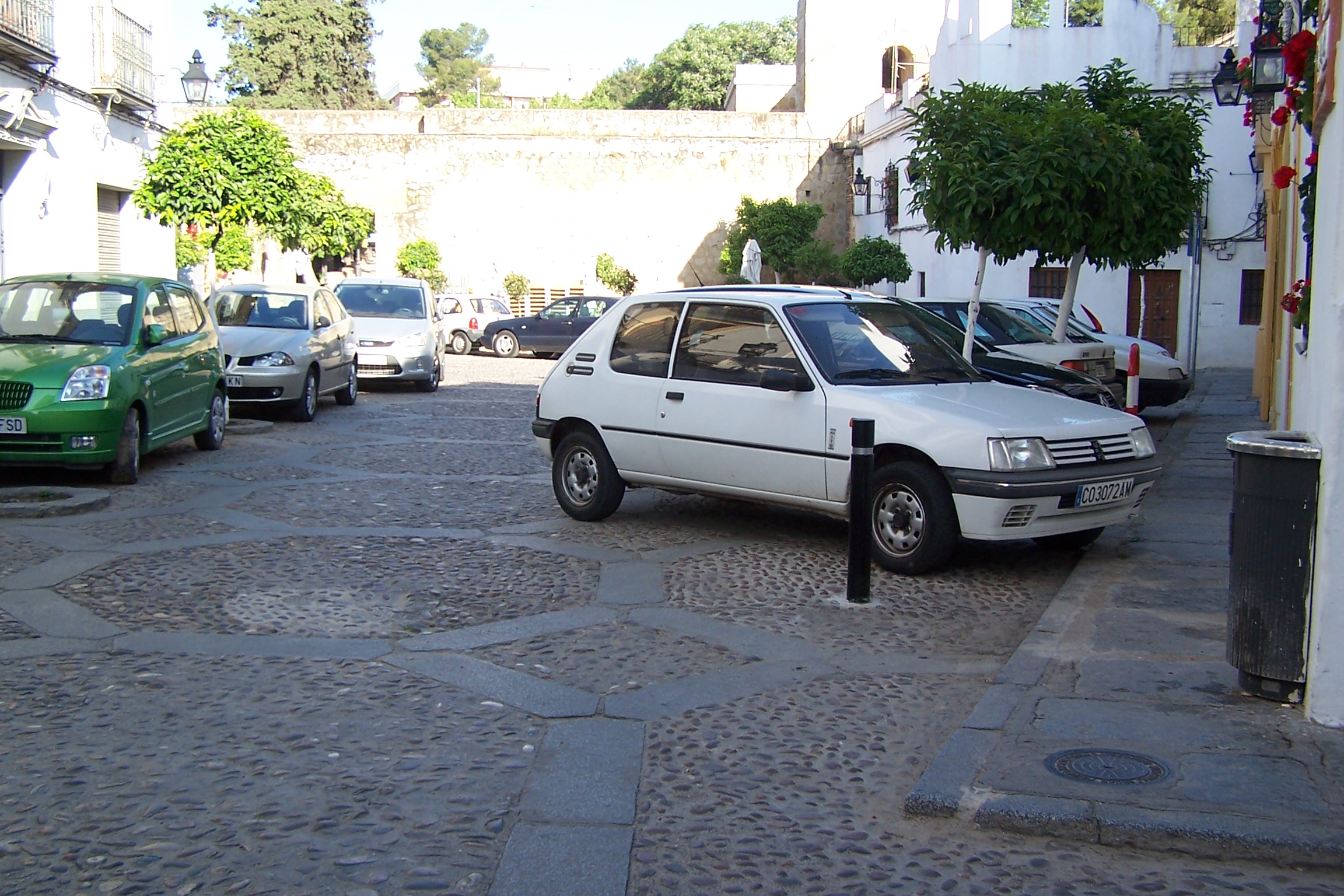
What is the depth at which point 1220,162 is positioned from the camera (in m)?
26.6

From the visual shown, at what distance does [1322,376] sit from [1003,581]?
9.81ft

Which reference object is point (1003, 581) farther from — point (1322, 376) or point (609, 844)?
point (609, 844)

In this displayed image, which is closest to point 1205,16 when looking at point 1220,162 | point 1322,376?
point 1220,162

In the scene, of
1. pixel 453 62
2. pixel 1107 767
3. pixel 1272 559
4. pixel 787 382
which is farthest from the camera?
pixel 453 62

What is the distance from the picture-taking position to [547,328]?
101ft

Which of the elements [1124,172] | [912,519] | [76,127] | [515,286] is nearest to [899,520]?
[912,519]

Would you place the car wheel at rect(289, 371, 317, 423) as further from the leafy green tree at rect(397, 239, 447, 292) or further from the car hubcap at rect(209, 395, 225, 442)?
the leafy green tree at rect(397, 239, 447, 292)

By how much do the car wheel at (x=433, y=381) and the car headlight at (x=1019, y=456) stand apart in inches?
552

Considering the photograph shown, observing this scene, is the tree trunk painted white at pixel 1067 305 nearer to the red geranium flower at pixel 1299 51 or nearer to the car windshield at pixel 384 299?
the red geranium flower at pixel 1299 51

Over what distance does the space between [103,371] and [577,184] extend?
32272 millimetres

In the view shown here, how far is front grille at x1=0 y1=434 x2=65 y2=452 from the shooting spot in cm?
965

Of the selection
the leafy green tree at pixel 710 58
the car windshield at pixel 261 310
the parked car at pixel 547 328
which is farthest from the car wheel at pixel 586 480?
the leafy green tree at pixel 710 58

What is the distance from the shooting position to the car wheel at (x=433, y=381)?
20.0 m

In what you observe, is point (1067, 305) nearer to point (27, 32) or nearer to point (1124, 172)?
point (1124, 172)
